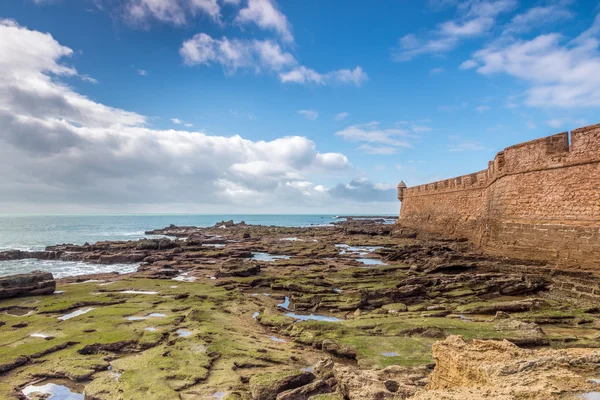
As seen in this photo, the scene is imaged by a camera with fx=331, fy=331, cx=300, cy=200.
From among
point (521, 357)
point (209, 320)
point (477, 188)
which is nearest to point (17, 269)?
point (209, 320)

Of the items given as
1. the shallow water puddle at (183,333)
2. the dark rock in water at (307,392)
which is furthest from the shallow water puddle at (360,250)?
the dark rock in water at (307,392)

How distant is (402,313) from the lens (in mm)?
12094

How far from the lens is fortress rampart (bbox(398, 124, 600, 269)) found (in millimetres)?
15227

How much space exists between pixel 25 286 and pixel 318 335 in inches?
609

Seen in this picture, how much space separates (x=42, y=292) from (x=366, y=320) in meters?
15.9

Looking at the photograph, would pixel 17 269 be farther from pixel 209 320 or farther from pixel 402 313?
pixel 402 313

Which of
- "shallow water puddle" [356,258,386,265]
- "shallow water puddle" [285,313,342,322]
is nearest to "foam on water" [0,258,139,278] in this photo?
"shallow water puddle" [285,313,342,322]

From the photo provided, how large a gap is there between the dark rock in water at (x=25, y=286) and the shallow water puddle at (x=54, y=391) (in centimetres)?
1105

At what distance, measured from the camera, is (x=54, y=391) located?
7.36 m

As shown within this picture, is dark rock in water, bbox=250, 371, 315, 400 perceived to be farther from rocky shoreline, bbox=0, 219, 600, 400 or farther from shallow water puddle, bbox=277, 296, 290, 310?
shallow water puddle, bbox=277, 296, 290, 310

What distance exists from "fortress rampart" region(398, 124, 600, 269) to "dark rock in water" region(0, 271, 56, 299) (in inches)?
991

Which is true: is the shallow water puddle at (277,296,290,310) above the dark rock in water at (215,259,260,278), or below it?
below

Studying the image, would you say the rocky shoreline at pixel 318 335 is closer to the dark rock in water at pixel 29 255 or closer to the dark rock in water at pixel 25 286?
the dark rock in water at pixel 25 286

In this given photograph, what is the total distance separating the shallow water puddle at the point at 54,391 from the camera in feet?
23.3
